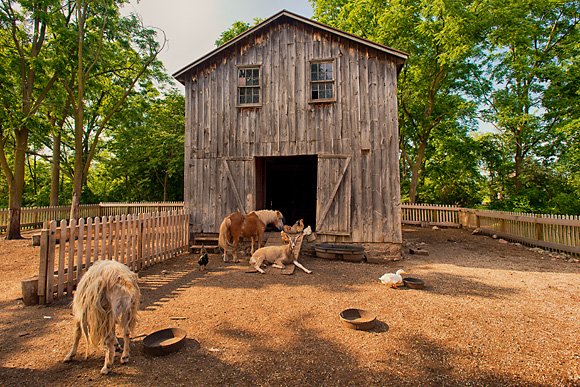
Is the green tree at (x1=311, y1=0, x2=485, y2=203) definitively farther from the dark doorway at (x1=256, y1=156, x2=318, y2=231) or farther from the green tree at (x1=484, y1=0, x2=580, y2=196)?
the dark doorway at (x1=256, y1=156, x2=318, y2=231)

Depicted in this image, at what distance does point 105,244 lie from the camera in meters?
5.62

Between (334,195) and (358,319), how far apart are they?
17.8ft

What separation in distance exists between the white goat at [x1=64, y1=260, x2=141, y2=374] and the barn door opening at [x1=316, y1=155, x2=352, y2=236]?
269 inches

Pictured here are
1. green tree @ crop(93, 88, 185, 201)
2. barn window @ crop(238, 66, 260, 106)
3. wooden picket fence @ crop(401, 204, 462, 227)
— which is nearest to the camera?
barn window @ crop(238, 66, 260, 106)

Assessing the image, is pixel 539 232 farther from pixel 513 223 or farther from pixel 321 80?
pixel 321 80

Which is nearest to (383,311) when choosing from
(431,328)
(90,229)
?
(431,328)

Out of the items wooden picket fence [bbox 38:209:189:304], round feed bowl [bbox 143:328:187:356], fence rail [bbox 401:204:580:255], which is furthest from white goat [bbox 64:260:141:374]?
fence rail [bbox 401:204:580:255]

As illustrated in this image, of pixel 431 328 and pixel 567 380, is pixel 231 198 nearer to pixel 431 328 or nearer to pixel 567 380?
pixel 431 328

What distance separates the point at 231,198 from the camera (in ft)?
32.5

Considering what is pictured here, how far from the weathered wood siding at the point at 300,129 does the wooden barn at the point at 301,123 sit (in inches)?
1.3

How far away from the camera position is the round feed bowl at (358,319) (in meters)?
3.94

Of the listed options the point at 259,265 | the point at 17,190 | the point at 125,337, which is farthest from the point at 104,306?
the point at 17,190

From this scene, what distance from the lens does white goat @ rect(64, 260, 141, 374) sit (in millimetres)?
2920

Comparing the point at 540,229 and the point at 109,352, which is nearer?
the point at 109,352
